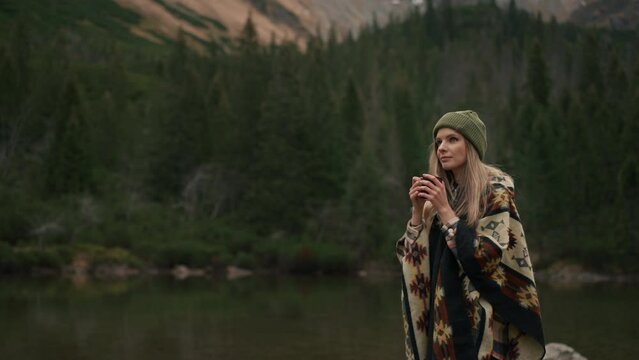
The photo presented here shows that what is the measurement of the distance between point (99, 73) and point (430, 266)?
89457 mm

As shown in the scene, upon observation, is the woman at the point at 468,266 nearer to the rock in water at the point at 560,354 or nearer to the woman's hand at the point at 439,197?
the woman's hand at the point at 439,197

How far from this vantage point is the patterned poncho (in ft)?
13.7

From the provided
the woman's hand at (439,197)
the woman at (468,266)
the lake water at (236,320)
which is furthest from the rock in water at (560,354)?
the woman's hand at (439,197)

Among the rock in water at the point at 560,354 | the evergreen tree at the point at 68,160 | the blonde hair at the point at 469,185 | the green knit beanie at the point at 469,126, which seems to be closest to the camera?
the blonde hair at the point at 469,185

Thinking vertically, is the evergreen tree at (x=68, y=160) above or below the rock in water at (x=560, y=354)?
above

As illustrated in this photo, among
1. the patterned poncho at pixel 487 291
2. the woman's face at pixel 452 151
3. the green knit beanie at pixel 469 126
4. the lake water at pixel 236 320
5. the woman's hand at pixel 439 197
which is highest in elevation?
the green knit beanie at pixel 469 126

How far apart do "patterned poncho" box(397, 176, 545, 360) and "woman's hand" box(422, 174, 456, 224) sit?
0.06 metres

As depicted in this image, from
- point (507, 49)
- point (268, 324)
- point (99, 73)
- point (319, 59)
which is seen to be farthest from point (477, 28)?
point (268, 324)

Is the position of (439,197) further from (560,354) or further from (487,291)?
(560,354)

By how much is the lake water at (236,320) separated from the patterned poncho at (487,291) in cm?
1678

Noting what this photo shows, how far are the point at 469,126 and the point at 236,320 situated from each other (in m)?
25.4

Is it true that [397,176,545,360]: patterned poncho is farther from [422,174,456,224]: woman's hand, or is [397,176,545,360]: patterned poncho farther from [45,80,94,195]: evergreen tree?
[45,80,94,195]: evergreen tree

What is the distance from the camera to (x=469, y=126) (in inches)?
177

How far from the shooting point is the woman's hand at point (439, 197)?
4250 millimetres
